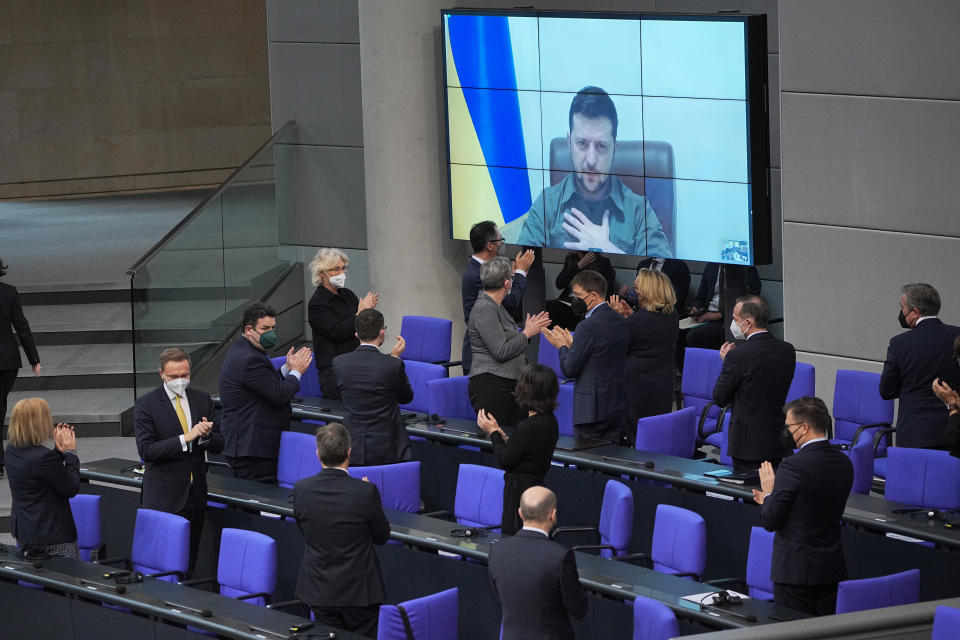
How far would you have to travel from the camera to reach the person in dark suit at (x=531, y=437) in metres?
6.86

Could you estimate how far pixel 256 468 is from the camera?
28.1ft

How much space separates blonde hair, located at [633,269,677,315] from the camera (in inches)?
354

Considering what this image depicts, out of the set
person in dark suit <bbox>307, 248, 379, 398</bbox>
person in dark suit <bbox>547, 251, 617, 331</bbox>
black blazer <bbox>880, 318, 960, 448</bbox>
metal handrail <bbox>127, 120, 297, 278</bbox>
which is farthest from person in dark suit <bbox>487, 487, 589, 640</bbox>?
person in dark suit <bbox>547, 251, 617, 331</bbox>

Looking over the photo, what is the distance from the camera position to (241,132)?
1997 cm

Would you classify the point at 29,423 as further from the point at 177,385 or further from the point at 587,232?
the point at 587,232

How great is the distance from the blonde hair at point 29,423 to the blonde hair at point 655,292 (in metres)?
3.89

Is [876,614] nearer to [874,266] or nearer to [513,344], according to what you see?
[513,344]

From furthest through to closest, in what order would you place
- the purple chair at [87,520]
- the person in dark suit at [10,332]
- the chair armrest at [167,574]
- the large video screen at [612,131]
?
the large video screen at [612,131] → the person in dark suit at [10,332] → the purple chair at [87,520] → the chair armrest at [167,574]

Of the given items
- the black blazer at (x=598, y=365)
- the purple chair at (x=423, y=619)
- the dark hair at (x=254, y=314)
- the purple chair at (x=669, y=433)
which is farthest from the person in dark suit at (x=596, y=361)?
the purple chair at (x=423, y=619)

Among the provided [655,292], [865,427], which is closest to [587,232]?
[655,292]

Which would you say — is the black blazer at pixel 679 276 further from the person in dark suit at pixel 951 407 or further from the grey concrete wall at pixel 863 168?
the person in dark suit at pixel 951 407

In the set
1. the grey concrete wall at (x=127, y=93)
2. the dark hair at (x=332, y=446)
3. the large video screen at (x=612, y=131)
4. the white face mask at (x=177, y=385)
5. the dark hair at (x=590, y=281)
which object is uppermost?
the grey concrete wall at (x=127, y=93)

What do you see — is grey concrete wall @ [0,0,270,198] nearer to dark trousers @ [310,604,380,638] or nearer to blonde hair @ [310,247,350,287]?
blonde hair @ [310,247,350,287]

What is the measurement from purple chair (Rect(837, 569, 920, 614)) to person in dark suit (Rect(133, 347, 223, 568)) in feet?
11.4
